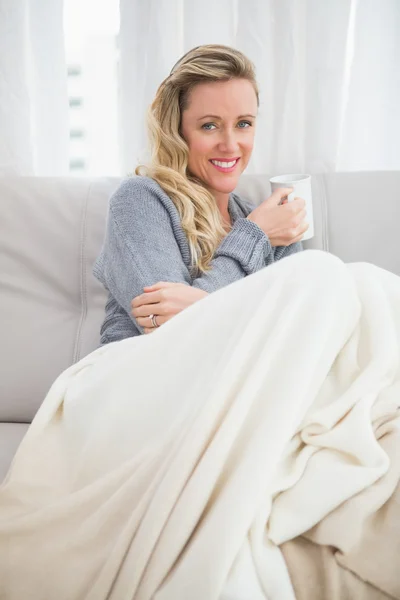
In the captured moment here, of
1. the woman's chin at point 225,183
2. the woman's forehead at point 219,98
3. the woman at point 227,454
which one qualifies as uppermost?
the woman's forehead at point 219,98

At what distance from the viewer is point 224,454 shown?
2.78 feet

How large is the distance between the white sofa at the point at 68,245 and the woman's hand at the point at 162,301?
0.89 feet

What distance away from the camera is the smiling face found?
1489mm

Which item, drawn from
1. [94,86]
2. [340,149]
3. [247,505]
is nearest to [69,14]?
[94,86]

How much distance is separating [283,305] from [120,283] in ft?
1.70

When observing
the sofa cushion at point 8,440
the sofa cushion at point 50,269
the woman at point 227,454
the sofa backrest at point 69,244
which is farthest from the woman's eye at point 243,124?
the sofa cushion at point 8,440

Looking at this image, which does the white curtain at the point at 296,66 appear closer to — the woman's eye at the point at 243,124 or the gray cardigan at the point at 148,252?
the woman's eye at the point at 243,124

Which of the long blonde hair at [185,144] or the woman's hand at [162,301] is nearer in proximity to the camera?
the woman's hand at [162,301]

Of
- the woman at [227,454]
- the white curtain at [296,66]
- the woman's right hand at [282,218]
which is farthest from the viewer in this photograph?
the white curtain at [296,66]

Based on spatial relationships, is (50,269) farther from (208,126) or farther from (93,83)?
(93,83)

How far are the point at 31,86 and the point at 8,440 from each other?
0.98 metres

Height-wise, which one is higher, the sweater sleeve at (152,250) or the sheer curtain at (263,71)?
the sheer curtain at (263,71)

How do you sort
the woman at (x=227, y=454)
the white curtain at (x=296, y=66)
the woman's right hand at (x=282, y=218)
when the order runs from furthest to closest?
the white curtain at (x=296, y=66), the woman's right hand at (x=282, y=218), the woman at (x=227, y=454)

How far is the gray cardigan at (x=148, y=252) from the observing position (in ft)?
4.42
